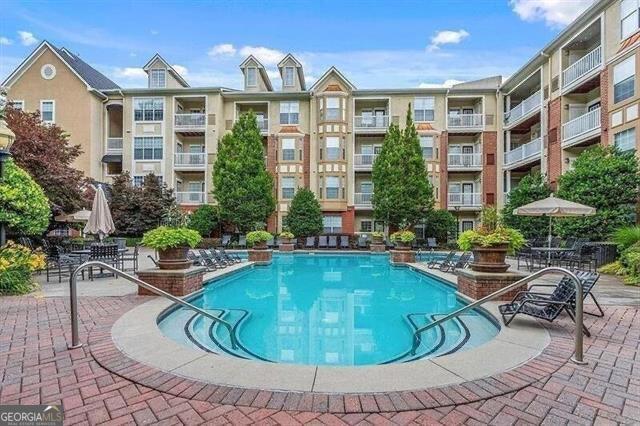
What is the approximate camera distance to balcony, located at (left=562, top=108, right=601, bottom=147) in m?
17.6

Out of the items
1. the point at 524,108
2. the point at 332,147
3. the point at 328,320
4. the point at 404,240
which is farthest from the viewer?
the point at 332,147

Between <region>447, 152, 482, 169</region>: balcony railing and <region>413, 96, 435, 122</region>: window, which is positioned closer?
<region>447, 152, 482, 169</region>: balcony railing

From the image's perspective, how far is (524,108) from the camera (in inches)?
935

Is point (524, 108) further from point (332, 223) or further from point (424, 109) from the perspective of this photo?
point (332, 223)

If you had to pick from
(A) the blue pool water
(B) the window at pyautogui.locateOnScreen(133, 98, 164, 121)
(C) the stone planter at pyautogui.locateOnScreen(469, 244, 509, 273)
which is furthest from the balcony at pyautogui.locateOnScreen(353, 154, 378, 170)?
(C) the stone planter at pyautogui.locateOnScreen(469, 244, 509, 273)

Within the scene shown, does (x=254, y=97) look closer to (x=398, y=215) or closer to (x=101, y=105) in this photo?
(x=101, y=105)

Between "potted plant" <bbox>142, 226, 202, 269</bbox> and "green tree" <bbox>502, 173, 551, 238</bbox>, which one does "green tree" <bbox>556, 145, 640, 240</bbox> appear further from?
"potted plant" <bbox>142, 226, 202, 269</bbox>

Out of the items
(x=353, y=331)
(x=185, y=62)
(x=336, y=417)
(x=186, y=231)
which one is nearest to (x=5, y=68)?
(x=185, y=62)

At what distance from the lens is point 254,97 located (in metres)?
27.6

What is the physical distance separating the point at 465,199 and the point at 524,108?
7.29 metres

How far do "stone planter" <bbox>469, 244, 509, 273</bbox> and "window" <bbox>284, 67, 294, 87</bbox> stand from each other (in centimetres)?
2469

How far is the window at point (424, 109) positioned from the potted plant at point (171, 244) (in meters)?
23.3

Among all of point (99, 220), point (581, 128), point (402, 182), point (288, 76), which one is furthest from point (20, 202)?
point (581, 128)
